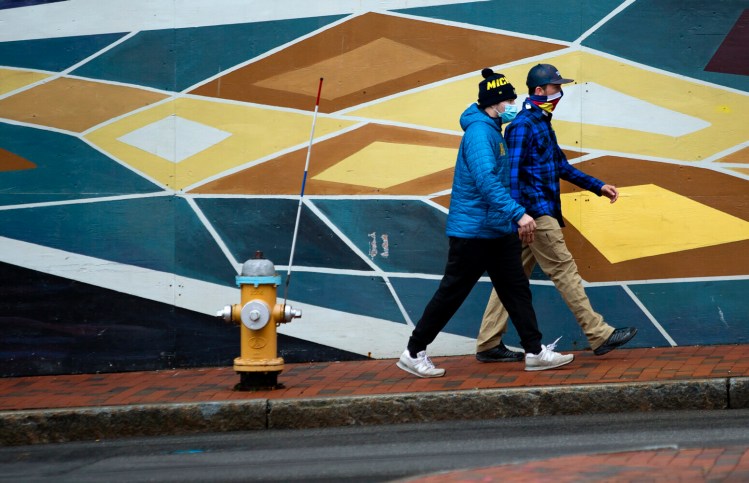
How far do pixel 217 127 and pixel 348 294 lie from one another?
158 cm

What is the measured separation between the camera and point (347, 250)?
32.4 feet

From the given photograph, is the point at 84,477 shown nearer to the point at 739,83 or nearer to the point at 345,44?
the point at 345,44

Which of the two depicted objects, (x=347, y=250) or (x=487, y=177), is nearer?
(x=487, y=177)

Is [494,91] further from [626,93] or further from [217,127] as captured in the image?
[217,127]

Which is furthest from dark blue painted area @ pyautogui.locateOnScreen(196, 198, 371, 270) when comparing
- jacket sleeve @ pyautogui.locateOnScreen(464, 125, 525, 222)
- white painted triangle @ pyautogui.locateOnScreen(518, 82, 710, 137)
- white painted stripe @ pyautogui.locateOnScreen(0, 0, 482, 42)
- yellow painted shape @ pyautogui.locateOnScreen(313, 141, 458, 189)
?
white painted triangle @ pyautogui.locateOnScreen(518, 82, 710, 137)

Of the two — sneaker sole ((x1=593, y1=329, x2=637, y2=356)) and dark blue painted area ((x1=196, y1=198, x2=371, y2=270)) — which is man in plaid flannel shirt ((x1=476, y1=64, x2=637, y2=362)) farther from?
dark blue painted area ((x1=196, y1=198, x2=371, y2=270))

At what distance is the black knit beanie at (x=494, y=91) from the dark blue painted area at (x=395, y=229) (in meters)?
1.17

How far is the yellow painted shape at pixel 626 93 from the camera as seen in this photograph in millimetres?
9711

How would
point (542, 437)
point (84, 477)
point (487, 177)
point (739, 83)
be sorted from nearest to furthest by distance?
point (84, 477), point (542, 437), point (487, 177), point (739, 83)

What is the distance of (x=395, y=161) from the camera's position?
9.82 m

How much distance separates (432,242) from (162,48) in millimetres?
2465

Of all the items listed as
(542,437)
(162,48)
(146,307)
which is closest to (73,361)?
(146,307)

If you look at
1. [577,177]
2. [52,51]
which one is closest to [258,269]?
[577,177]

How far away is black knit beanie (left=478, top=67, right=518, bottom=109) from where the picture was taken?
893 centimetres
